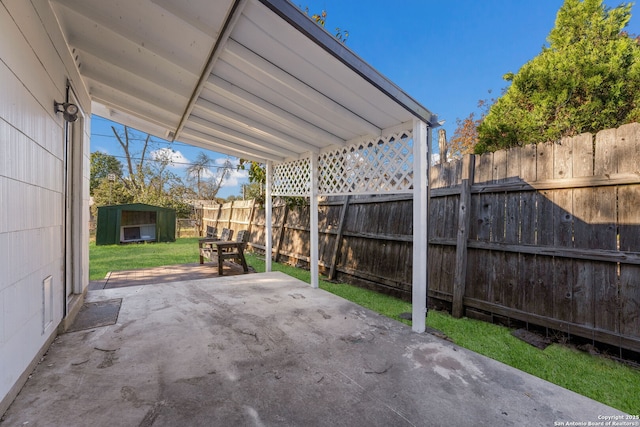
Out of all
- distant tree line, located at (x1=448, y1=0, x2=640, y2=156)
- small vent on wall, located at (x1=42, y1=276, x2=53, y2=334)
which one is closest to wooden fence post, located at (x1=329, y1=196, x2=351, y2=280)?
distant tree line, located at (x1=448, y1=0, x2=640, y2=156)

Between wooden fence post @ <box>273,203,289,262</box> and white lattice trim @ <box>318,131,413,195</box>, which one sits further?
wooden fence post @ <box>273,203,289,262</box>

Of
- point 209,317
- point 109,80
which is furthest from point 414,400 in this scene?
point 109,80

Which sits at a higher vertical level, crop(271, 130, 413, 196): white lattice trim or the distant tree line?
the distant tree line

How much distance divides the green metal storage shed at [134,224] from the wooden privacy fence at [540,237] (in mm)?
10670

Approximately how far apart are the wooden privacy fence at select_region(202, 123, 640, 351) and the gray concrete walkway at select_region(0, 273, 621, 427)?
100cm

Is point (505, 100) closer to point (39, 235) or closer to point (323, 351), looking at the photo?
point (323, 351)

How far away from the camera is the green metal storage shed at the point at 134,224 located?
10.6m

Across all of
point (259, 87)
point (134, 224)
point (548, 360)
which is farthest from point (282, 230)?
point (134, 224)

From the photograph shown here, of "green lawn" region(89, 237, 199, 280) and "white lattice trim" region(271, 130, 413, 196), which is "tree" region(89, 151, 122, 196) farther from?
"white lattice trim" region(271, 130, 413, 196)

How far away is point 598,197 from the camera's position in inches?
100

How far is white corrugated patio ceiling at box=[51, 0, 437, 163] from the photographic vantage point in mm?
1931

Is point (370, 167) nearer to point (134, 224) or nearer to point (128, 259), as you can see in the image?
point (128, 259)

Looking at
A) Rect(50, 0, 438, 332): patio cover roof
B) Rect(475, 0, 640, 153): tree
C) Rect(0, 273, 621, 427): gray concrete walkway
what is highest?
Rect(475, 0, 640, 153): tree

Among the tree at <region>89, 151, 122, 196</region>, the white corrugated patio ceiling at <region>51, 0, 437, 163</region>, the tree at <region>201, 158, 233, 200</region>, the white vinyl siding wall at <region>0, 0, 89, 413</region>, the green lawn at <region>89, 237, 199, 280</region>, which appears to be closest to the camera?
the white vinyl siding wall at <region>0, 0, 89, 413</region>
